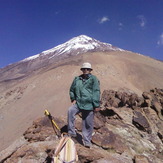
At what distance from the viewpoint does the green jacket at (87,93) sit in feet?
17.0

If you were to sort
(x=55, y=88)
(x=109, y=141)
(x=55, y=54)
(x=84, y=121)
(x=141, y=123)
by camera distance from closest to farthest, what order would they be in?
1. (x=84, y=121)
2. (x=109, y=141)
3. (x=141, y=123)
4. (x=55, y=88)
5. (x=55, y=54)

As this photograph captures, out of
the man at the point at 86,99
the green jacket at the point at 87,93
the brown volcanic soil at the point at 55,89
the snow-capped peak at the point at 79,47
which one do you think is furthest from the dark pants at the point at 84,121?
the snow-capped peak at the point at 79,47

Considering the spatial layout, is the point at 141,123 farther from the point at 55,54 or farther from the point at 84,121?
the point at 55,54

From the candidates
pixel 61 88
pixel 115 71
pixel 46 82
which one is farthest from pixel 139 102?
pixel 115 71

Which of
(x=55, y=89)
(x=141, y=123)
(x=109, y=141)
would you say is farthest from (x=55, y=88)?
(x=109, y=141)

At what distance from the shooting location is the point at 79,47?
125062 mm

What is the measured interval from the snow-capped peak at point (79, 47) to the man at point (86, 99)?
356 feet

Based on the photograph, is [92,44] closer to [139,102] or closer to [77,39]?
[77,39]

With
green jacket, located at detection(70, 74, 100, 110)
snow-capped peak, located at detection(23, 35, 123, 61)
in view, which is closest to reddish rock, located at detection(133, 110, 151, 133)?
green jacket, located at detection(70, 74, 100, 110)

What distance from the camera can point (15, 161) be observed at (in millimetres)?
4945

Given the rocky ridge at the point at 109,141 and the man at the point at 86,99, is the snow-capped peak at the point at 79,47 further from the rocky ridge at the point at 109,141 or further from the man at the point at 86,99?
the man at the point at 86,99

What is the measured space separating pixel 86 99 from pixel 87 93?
141 mm

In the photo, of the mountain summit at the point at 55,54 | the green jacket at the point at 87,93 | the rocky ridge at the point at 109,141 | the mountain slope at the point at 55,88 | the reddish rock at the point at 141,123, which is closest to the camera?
the rocky ridge at the point at 109,141

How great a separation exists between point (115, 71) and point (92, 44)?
345ft
